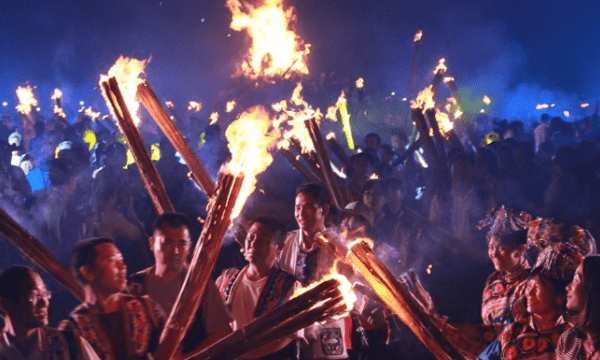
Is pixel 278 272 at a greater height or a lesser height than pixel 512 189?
lesser

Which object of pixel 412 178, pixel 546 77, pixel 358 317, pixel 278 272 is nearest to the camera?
pixel 278 272

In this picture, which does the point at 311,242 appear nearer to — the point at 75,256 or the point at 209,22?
the point at 75,256

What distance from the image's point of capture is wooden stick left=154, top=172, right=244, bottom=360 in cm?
283

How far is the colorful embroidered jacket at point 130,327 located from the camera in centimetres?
318

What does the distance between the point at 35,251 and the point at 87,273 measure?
1.30 ft

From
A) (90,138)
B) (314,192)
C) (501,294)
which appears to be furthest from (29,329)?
(90,138)

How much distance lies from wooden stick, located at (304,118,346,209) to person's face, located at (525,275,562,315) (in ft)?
10.6

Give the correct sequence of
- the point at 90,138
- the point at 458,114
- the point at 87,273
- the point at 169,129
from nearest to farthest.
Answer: the point at 87,273
the point at 169,129
the point at 90,138
the point at 458,114

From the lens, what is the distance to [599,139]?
10.9 meters

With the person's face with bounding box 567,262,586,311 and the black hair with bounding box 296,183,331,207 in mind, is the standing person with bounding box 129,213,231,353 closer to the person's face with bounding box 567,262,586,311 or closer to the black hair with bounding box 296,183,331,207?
the black hair with bounding box 296,183,331,207

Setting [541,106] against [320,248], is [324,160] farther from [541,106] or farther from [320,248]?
[541,106]

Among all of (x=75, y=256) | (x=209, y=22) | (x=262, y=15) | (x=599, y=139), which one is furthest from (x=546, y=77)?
(x=75, y=256)

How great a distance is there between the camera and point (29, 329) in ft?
10.4

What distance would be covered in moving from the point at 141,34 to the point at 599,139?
39.5 feet
